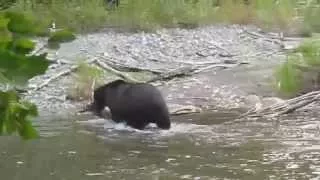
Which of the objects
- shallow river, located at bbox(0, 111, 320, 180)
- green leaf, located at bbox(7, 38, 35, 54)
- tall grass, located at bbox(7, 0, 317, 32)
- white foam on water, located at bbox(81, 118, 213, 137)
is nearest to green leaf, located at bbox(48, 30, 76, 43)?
green leaf, located at bbox(7, 38, 35, 54)

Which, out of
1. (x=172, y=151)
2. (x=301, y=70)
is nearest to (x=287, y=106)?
(x=301, y=70)

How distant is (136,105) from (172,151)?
3.88 feet

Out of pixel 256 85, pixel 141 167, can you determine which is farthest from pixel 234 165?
pixel 256 85

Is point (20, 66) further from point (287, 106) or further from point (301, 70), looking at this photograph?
point (301, 70)

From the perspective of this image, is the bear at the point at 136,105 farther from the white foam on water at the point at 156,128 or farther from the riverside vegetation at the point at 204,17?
the riverside vegetation at the point at 204,17

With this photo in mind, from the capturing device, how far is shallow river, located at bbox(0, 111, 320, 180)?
20.6 feet

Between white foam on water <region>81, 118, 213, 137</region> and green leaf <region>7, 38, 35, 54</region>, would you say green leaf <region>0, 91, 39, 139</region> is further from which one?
white foam on water <region>81, 118, 213, 137</region>

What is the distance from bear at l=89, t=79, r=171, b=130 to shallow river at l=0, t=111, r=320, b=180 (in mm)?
114

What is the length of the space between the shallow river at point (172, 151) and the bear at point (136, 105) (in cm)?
11

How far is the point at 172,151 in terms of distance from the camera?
23.0ft

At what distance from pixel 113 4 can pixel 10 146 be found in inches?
372

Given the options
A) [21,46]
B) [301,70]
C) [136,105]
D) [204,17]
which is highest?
[21,46]

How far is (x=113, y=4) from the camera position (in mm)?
16578

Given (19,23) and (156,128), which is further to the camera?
(156,128)
